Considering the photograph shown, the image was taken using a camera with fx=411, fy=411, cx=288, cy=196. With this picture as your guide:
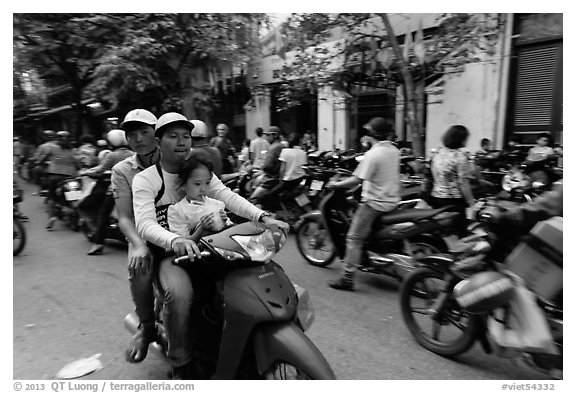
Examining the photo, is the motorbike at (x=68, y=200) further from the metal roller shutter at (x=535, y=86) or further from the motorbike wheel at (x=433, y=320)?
the metal roller shutter at (x=535, y=86)

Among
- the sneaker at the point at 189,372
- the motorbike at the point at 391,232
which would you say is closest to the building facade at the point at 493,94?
the motorbike at the point at 391,232

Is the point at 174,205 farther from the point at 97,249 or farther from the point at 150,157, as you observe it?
the point at 97,249

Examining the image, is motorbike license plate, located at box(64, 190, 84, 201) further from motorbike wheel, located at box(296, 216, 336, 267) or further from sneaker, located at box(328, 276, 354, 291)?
sneaker, located at box(328, 276, 354, 291)

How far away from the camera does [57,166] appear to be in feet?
21.2

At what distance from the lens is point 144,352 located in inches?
85.7

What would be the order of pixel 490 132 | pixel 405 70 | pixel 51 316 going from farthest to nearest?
pixel 490 132, pixel 405 70, pixel 51 316

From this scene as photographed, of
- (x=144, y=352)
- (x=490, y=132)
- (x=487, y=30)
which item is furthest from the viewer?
(x=490, y=132)

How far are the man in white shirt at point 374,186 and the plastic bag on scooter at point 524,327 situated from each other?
151 centimetres

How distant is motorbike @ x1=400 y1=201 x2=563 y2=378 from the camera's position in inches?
74.4

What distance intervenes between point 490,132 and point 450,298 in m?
6.22

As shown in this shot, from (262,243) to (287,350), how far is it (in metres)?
0.46

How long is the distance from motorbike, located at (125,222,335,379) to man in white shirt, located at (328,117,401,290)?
63.5 inches
